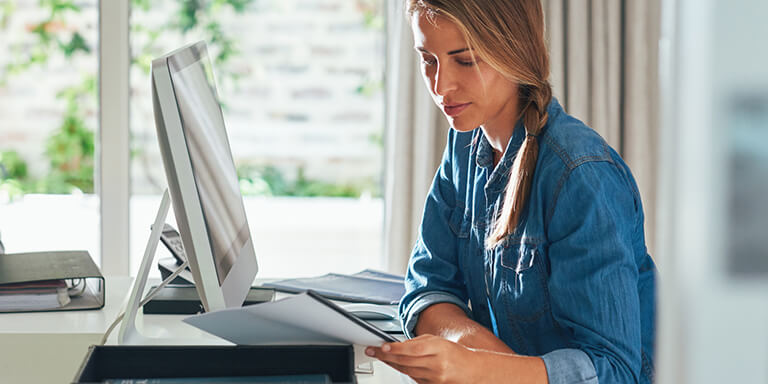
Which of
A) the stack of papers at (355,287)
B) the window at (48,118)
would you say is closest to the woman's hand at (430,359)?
the stack of papers at (355,287)

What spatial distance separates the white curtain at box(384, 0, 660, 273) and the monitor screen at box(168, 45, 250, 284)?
4.56 ft

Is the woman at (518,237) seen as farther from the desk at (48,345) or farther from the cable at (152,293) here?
the cable at (152,293)

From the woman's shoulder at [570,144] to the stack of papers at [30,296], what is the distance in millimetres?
821

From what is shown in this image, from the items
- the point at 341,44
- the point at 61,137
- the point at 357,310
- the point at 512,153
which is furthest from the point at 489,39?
the point at 61,137

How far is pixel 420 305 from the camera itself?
1175 millimetres

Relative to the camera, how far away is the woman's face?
41.0 inches

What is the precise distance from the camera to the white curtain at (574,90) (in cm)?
260

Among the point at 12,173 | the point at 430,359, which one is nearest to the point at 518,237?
the point at 430,359

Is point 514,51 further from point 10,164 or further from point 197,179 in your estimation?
point 10,164

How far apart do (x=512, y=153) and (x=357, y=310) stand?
39 centimetres

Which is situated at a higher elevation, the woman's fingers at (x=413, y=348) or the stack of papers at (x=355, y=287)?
the woman's fingers at (x=413, y=348)

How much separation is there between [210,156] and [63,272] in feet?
1.42

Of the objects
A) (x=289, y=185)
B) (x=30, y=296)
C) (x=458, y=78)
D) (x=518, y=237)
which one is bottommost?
(x=289, y=185)

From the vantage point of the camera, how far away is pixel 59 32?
2.77 meters
